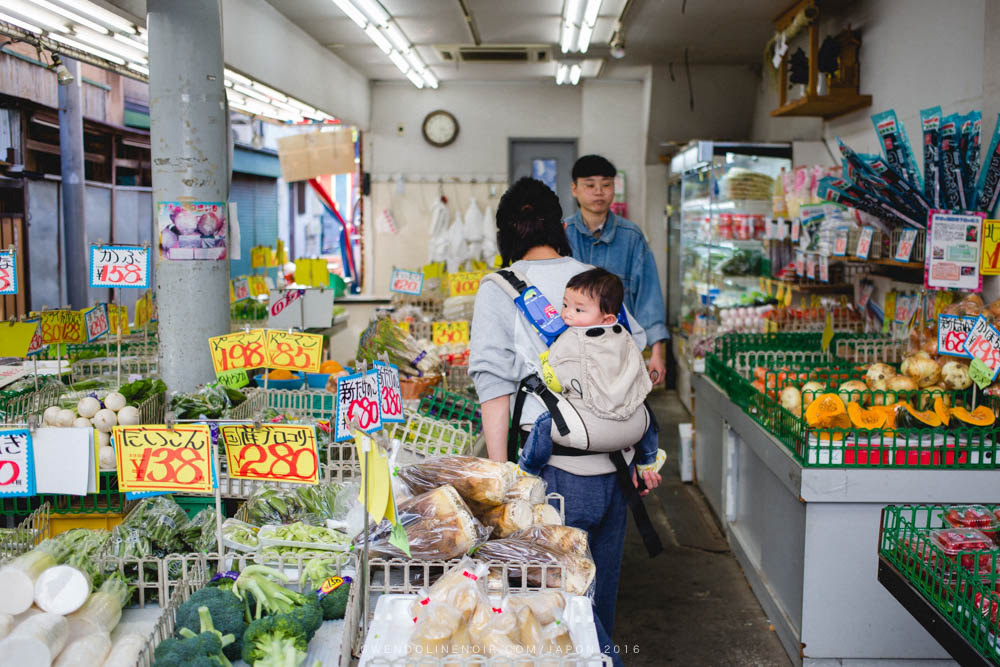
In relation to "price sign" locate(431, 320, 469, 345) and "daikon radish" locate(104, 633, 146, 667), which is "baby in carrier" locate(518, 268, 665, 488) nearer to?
"daikon radish" locate(104, 633, 146, 667)

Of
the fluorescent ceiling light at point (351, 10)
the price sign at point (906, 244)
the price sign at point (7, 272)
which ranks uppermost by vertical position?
the fluorescent ceiling light at point (351, 10)

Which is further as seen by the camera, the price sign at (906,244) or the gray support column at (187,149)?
the price sign at (906,244)

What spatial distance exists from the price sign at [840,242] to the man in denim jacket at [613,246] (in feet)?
4.24

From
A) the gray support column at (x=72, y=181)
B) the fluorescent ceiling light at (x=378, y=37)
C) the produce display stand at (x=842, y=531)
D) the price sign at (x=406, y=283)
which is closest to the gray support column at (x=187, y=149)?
the price sign at (x=406, y=283)

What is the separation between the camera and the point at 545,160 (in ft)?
34.1

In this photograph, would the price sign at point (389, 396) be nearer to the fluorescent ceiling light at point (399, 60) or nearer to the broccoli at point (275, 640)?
the broccoli at point (275, 640)

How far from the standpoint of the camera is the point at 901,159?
155 inches

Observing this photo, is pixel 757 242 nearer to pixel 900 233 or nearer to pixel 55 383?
pixel 900 233

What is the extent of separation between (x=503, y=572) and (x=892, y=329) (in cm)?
378

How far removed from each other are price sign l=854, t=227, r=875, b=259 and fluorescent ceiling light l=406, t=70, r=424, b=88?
5715 millimetres

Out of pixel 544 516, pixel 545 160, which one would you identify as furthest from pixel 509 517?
pixel 545 160

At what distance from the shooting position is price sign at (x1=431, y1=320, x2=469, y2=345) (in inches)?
189

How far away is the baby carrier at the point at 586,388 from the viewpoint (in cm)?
244

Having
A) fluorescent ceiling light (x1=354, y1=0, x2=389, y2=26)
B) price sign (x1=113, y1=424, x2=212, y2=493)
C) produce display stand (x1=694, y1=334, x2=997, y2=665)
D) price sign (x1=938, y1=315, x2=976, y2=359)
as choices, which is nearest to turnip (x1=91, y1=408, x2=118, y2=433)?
price sign (x1=113, y1=424, x2=212, y2=493)
